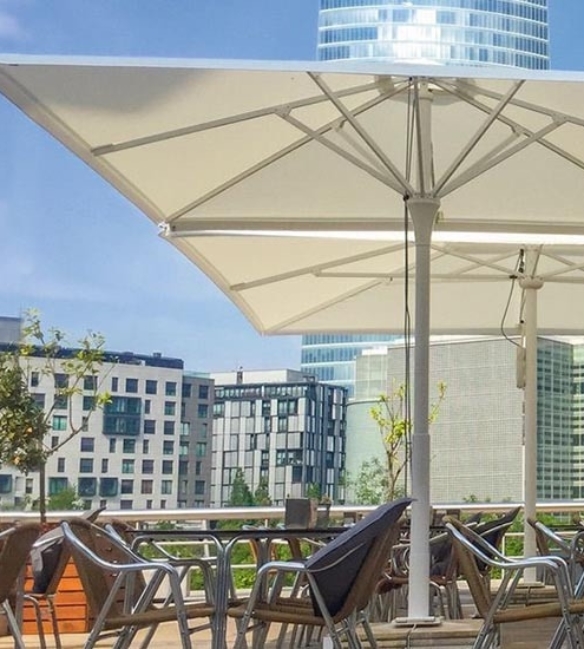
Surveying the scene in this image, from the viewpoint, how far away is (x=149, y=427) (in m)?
30.1

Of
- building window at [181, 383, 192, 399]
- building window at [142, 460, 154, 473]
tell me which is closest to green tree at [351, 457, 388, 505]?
building window at [181, 383, 192, 399]

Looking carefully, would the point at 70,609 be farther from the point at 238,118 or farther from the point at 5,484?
the point at 5,484

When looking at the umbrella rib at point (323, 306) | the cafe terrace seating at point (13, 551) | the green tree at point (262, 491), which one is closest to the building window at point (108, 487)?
the green tree at point (262, 491)

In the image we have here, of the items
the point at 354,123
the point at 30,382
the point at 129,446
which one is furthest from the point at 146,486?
the point at 354,123

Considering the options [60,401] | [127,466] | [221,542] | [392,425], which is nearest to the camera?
[221,542]

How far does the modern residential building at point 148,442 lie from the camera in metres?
27.2

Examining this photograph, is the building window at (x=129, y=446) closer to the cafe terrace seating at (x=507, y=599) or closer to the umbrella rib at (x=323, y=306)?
the umbrella rib at (x=323, y=306)

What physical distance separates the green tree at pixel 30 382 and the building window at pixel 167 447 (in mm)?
20519

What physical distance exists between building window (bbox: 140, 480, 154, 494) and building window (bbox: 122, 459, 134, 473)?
607mm

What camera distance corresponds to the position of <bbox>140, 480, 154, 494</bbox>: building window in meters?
32.7

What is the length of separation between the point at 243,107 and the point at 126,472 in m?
28.2

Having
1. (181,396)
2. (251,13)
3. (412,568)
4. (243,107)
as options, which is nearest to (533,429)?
(412,568)

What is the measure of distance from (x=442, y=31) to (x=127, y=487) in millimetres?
78597

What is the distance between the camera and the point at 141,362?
2955cm
